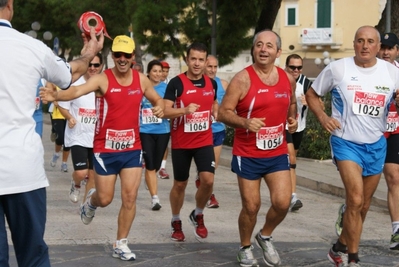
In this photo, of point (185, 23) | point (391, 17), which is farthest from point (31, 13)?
point (391, 17)

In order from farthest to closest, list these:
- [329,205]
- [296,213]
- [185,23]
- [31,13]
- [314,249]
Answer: [31,13], [185,23], [329,205], [296,213], [314,249]

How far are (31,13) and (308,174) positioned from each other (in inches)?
1224

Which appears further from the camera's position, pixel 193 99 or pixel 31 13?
pixel 31 13

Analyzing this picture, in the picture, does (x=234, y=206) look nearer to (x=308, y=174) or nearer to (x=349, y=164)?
(x=308, y=174)

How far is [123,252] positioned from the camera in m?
7.88

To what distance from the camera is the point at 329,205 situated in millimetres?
12102

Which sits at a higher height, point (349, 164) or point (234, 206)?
point (349, 164)

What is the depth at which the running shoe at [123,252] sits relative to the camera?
25.7ft

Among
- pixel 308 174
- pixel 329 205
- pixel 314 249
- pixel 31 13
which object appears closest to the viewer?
pixel 314 249

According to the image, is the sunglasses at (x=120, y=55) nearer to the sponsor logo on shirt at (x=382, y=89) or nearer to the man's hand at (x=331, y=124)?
the man's hand at (x=331, y=124)

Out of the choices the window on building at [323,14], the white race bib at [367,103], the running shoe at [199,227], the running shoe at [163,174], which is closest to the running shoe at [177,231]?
the running shoe at [199,227]

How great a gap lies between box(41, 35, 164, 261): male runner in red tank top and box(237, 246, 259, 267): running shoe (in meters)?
1.08

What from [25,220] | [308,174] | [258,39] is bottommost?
[308,174]

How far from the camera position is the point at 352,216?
24.5ft
